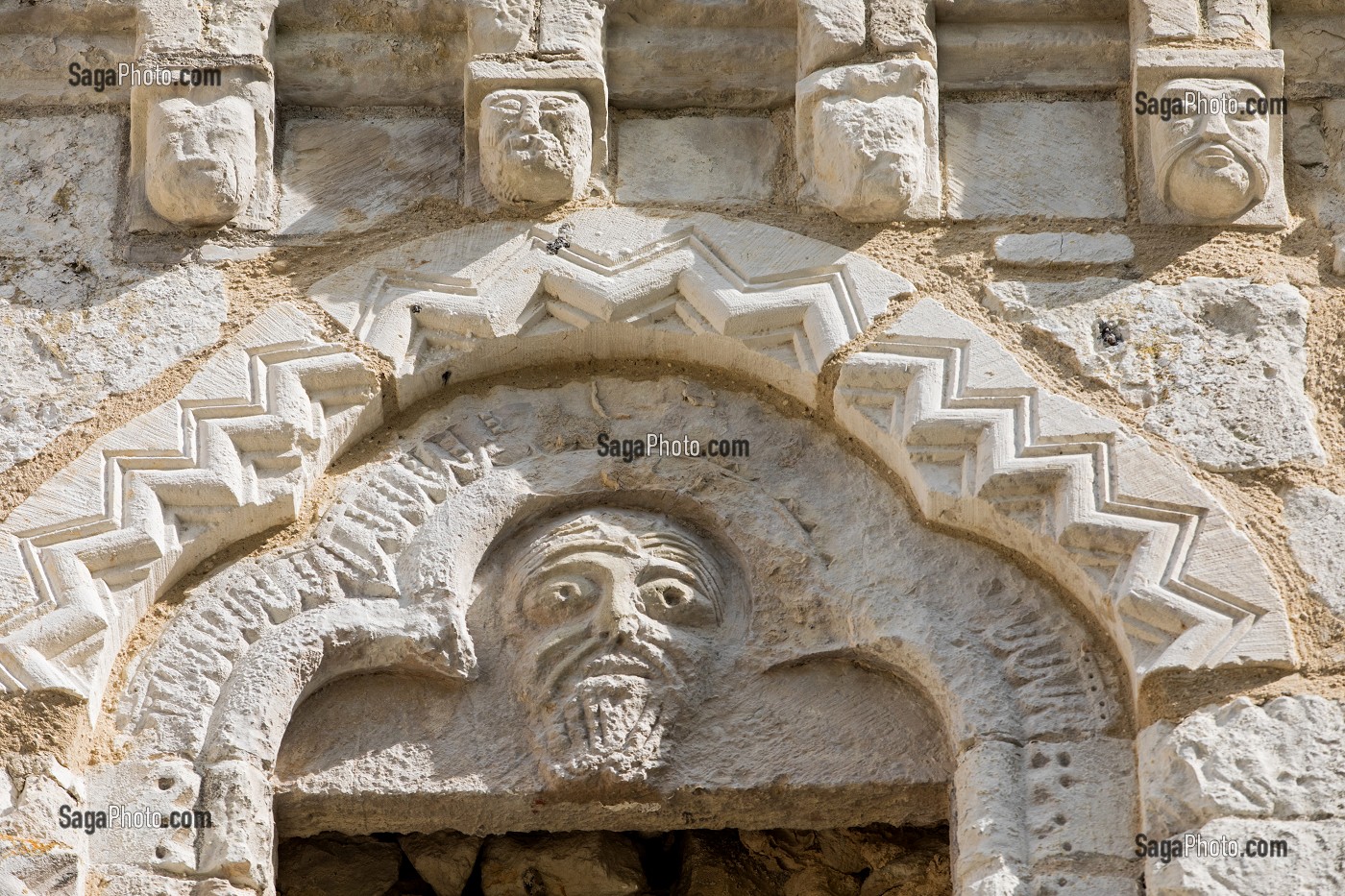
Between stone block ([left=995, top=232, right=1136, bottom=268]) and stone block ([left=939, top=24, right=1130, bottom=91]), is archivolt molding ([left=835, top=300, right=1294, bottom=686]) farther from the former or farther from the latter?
stone block ([left=939, top=24, right=1130, bottom=91])

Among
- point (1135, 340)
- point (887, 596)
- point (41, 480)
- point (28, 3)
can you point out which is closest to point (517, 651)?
point (887, 596)

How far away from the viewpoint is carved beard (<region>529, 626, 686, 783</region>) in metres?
4.00

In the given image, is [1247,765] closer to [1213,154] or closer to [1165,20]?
[1213,154]

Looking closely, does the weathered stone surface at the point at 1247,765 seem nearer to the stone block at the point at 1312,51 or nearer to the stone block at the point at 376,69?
the stone block at the point at 1312,51

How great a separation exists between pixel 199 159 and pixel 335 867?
155 centimetres

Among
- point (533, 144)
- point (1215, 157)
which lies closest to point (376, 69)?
point (533, 144)

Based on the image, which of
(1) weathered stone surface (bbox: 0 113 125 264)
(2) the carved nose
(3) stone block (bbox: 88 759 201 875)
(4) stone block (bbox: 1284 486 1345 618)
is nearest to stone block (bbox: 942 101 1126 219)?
(4) stone block (bbox: 1284 486 1345 618)

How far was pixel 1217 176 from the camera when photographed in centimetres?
438

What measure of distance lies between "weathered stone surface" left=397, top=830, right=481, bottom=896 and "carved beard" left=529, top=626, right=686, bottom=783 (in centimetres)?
64

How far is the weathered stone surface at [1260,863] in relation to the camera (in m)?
3.59

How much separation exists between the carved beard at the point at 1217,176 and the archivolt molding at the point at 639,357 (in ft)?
1.84

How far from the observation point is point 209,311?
4.41 meters

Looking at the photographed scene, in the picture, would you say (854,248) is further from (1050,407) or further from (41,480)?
(41,480)

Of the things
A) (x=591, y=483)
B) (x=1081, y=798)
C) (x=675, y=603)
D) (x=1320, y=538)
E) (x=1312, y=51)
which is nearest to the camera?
(x=1081, y=798)
